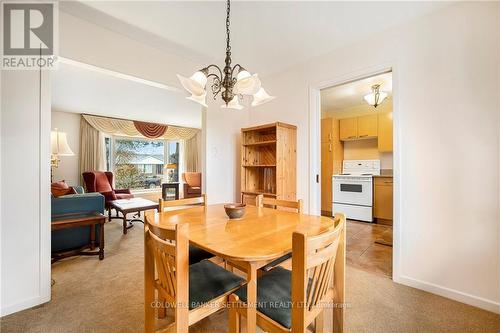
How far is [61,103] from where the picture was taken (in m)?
4.68

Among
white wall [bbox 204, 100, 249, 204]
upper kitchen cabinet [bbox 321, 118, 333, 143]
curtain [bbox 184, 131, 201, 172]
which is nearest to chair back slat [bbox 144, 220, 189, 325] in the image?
white wall [bbox 204, 100, 249, 204]

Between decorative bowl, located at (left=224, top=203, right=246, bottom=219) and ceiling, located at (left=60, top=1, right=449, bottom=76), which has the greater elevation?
ceiling, located at (left=60, top=1, right=449, bottom=76)

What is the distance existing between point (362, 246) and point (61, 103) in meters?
6.37

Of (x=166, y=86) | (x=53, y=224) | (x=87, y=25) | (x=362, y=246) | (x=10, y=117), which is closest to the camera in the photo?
(x=10, y=117)

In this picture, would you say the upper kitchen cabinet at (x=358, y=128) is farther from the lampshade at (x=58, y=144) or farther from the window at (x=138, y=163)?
the window at (x=138, y=163)

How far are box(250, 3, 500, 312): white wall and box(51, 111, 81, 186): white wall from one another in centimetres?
659

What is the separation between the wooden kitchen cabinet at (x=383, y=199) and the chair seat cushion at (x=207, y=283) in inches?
144

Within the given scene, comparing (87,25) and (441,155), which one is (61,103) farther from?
(441,155)

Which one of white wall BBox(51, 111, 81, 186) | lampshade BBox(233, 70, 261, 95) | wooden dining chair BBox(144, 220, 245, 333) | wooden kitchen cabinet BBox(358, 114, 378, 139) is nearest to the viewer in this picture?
wooden dining chair BBox(144, 220, 245, 333)

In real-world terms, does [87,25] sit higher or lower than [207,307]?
higher

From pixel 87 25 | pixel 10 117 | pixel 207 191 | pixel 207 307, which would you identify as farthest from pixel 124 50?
pixel 207 307

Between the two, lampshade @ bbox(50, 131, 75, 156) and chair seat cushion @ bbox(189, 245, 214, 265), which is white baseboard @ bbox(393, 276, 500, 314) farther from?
lampshade @ bbox(50, 131, 75, 156)

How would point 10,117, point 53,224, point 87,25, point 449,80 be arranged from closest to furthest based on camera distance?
point 10,117 < point 449,80 < point 87,25 < point 53,224

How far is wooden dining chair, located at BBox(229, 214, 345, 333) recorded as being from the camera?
83 centimetres
